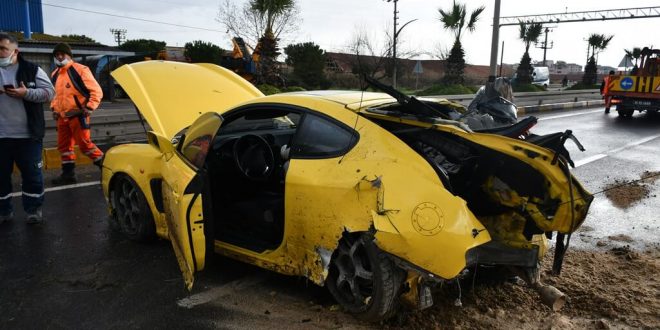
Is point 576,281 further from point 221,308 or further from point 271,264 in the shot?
point 221,308

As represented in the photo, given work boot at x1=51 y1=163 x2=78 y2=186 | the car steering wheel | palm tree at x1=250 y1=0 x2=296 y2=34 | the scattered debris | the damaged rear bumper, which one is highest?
palm tree at x1=250 y1=0 x2=296 y2=34

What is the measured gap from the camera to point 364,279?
2.97 meters

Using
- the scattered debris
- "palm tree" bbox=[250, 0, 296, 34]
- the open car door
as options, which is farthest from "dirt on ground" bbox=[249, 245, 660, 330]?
"palm tree" bbox=[250, 0, 296, 34]

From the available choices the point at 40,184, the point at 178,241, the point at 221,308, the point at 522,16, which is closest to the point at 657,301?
the point at 221,308

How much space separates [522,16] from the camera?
47188 mm

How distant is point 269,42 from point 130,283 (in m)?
20.9

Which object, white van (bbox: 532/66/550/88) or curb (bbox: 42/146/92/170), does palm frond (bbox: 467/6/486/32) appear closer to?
white van (bbox: 532/66/550/88)

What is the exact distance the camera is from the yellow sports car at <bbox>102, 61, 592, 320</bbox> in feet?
8.97

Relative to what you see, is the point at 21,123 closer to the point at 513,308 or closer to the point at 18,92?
the point at 18,92

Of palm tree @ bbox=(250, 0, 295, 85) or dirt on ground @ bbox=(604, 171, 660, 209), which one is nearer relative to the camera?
dirt on ground @ bbox=(604, 171, 660, 209)

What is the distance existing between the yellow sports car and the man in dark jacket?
1.98 meters

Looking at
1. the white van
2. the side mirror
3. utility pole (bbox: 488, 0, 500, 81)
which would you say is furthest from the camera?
the white van

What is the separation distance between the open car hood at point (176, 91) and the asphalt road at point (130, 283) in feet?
3.70

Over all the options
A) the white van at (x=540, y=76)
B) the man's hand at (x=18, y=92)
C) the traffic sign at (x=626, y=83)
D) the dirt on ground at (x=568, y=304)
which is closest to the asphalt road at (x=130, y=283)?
the dirt on ground at (x=568, y=304)
